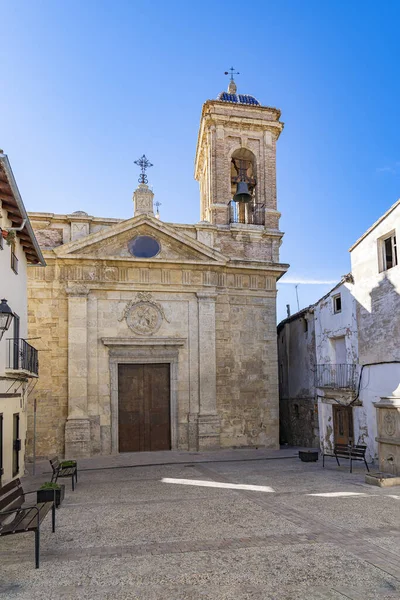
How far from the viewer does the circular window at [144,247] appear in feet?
66.9

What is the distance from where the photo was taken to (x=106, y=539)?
845 centimetres

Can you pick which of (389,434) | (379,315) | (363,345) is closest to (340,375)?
(363,345)

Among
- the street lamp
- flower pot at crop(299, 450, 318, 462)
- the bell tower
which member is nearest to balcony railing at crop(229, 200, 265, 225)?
the bell tower

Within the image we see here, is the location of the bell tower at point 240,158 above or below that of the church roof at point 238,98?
below

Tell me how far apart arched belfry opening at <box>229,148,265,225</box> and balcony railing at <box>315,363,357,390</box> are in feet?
23.5

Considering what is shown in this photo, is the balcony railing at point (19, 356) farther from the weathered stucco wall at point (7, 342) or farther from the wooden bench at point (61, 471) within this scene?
the wooden bench at point (61, 471)

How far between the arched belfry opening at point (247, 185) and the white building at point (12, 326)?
33.5ft

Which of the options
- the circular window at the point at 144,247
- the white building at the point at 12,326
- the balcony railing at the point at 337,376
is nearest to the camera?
the white building at the point at 12,326

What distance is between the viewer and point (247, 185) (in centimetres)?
2258

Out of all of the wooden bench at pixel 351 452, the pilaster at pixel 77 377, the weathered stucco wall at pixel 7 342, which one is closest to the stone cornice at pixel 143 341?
the pilaster at pixel 77 377

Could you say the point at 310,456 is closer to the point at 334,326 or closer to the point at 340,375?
the point at 340,375

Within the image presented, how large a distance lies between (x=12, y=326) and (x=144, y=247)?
26.2 ft

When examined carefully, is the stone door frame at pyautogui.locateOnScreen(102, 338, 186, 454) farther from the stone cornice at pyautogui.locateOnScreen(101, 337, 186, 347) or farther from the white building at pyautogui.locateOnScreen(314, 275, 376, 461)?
the white building at pyautogui.locateOnScreen(314, 275, 376, 461)

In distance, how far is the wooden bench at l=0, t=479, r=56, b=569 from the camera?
6.97m
